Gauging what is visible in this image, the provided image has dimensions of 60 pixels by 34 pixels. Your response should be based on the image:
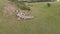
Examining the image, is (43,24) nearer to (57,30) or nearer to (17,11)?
(57,30)

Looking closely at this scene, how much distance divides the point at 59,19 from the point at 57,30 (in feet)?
8.04

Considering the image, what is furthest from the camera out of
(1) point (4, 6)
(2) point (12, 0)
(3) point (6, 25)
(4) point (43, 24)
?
(2) point (12, 0)

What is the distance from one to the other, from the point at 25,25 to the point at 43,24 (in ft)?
4.45

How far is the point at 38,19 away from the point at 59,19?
2.02m

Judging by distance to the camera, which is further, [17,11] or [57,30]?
[17,11]

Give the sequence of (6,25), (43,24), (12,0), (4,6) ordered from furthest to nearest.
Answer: (12,0), (4,6), (43,24), (6,25)

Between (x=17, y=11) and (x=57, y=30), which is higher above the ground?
(x=17, y=11)

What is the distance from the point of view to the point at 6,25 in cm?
1254

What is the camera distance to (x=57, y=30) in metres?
12.9

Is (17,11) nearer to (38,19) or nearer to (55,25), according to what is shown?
(38,19)

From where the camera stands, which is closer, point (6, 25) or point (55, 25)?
point (6, 25)

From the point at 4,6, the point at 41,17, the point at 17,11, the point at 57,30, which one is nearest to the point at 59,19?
the point at 41,17

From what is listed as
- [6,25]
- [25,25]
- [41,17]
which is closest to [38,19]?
[41,17]

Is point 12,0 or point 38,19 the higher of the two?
point 12,0
